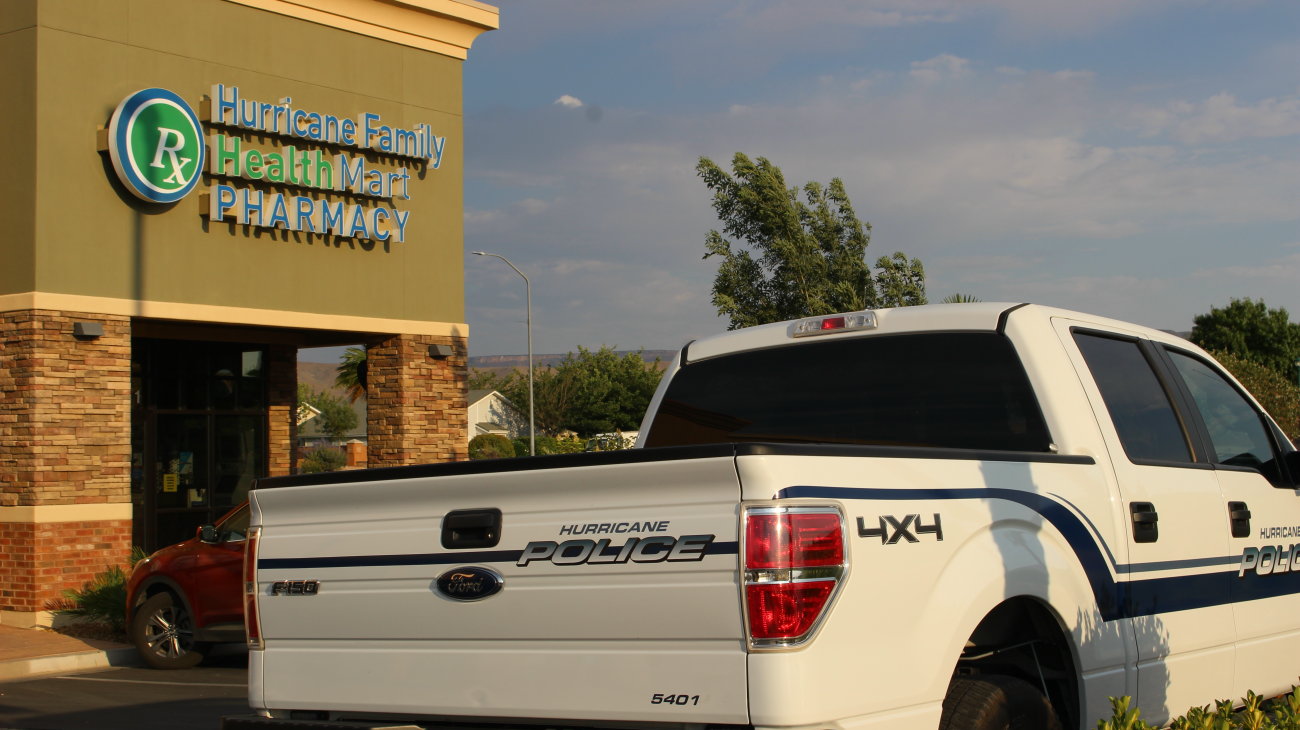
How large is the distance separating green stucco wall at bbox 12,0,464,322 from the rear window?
11.6 meters

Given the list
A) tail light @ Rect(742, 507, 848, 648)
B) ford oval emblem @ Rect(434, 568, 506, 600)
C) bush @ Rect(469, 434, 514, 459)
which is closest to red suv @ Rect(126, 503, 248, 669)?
ford oval emblem @ Rect(434, 568, 506, 600)

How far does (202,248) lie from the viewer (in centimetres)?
1669

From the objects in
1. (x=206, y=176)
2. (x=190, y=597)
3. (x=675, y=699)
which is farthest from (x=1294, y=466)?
(x=206, y=176)

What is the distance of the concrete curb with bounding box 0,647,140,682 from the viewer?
41.8 feet

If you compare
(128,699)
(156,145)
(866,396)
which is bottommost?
(128,699)

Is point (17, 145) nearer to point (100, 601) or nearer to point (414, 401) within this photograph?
point (100, 601)

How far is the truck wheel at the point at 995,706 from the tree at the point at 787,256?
22.1m

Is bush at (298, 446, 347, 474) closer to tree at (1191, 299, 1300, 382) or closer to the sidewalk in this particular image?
tree at (1191, 299, 1300, 382)

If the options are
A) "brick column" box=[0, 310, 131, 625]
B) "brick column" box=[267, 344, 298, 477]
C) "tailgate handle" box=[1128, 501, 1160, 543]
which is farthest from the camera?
"brick column" box=[267, 344, 298, 477]

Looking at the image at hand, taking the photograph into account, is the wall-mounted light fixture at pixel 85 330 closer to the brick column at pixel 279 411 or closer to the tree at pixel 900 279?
the brick column at pixel 279 411

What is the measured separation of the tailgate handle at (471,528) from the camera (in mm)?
4000

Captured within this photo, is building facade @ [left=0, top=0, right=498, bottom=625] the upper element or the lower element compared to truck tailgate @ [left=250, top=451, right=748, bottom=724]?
upper

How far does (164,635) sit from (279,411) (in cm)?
785

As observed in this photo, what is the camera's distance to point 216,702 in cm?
1057
